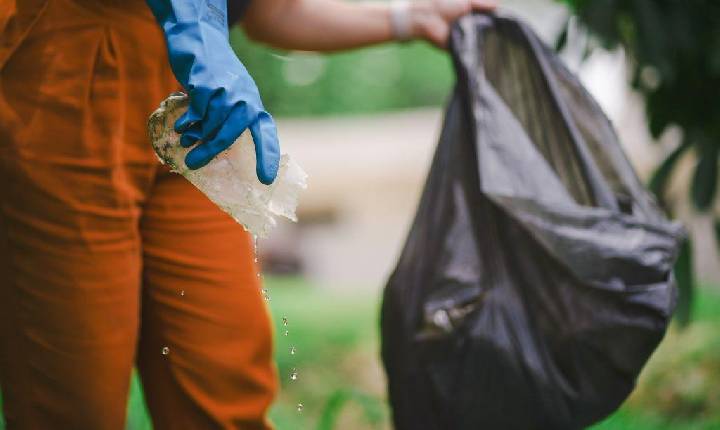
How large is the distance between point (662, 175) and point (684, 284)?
356 millimetres

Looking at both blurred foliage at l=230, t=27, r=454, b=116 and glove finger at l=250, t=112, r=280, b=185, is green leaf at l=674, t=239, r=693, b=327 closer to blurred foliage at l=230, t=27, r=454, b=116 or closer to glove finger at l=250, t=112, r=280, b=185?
glove finger at l=250, t=112, r=280, b=185

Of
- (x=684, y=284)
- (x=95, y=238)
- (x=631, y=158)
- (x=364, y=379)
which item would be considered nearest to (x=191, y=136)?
(x=95, y=238)

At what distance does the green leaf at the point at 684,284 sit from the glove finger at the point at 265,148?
1.95m

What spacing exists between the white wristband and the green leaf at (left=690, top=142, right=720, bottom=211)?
122 cm

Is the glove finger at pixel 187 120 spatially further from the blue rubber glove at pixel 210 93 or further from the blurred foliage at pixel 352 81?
the blurred foliage at pixel 352 81

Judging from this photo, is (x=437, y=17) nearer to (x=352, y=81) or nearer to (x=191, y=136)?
(x=191, y=136)

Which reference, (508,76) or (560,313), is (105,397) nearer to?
(560,313)

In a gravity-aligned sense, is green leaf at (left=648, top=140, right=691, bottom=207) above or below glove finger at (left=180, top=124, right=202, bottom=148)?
below

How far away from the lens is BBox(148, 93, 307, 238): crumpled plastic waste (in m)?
1.48

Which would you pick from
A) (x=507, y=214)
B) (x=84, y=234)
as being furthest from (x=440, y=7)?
(x=84, y=234)

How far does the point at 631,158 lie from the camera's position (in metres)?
5.01

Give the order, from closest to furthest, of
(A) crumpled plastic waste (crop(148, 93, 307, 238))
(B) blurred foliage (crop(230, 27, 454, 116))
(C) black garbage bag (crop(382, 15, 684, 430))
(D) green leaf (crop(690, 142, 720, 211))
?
1. (A) crumpled plastic waste (crop(148, 93, 307, 238))
2. (C) black garbage bag (crop(382, 15, 684, 430))
3. (D) green leaf (crop(690, 142, 720, 211))
4. (B) blurred foliage (crop(230, 27, 454, 116))

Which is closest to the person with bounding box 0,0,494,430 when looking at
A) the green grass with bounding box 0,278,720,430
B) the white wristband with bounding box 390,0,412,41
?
the white wristband with bounding box 390,0,412,41

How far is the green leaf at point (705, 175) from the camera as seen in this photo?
2910 millimetres
